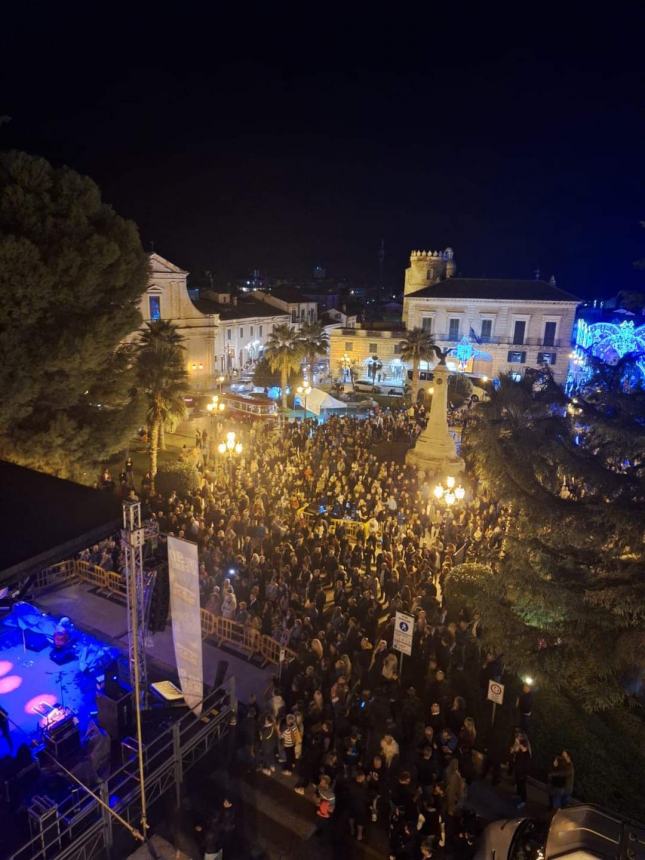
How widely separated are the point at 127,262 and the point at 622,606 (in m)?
14.0

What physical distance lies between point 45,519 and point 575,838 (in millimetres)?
8857

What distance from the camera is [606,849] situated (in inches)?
235

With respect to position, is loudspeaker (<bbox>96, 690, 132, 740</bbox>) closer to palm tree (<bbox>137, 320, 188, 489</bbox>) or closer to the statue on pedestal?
palm tree (<bbox>137, 320, 188, 489</bbox>)

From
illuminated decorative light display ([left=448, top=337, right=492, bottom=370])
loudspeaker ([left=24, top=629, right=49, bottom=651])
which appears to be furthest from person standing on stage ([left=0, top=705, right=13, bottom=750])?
illuminated decorative light display ([left=448, top=337, right=492, bottom=370])

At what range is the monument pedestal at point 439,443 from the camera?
85.1ft

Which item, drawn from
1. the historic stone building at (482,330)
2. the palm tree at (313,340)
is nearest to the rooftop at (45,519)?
the palm tree at (313,340)

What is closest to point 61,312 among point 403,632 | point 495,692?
point 403,632

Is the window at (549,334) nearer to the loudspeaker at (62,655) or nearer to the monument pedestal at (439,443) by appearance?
the monument pedestal at (439,443)

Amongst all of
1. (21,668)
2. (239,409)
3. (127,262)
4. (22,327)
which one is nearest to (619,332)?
(239,409)

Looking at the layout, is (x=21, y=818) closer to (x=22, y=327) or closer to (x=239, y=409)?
(x=22, y=327)

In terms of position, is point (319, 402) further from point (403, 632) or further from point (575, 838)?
point (575, 838)

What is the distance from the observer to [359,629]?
11578 millimetres

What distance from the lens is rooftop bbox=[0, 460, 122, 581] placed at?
9.11 metres

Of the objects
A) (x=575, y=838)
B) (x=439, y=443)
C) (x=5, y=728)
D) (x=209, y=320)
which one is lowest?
(x=5, y=728)
